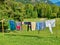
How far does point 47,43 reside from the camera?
34.7 feet

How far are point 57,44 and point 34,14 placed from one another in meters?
56.8

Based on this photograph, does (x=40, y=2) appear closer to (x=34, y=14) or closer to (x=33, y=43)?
(x=34, y=14)

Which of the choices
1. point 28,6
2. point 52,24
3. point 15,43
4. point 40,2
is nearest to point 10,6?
point 52,24

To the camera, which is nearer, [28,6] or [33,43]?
[33,43]

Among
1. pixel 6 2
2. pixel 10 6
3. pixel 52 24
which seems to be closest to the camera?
pixel 52 24

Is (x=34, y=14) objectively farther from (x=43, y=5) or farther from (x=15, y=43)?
(x=15, y=43)

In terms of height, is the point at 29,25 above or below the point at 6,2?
below

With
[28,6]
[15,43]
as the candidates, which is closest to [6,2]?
[15,43]

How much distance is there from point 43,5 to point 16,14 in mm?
41123

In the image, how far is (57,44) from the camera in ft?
34.2

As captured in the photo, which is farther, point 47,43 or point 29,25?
point 29,25

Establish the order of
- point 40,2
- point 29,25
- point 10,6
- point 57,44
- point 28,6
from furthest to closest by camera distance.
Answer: point 40,2, point 28,6, point 10,6, point 29,25, point 57,44

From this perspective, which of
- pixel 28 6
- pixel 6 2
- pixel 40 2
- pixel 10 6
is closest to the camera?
pixel 6 2

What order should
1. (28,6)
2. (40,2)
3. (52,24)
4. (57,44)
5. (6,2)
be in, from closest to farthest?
(57,44) → (52,24) → (6,2) → (28,6) → (40,2)
